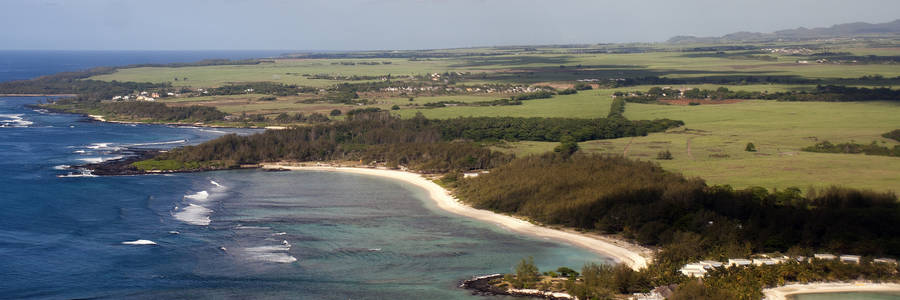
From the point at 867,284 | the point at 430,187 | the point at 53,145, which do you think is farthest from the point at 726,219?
the point at 53,145

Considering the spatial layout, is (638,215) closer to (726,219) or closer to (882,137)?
(726,219)

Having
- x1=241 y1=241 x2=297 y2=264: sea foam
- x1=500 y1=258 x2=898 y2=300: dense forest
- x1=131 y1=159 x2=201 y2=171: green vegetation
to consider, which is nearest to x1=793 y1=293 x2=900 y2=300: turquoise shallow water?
x1=500 y1=258 x2=898 y2=300: dense forest

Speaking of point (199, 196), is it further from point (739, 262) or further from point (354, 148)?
point (739, 262)

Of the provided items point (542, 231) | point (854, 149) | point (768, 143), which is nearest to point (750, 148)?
point (768, 143)

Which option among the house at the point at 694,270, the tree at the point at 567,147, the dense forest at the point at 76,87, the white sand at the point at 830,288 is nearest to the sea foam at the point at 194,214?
the house at the point at 694,270

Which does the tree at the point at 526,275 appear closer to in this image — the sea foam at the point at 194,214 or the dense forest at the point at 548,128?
the sea foam at the point at 194,214

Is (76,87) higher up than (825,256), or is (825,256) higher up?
(76,87)
